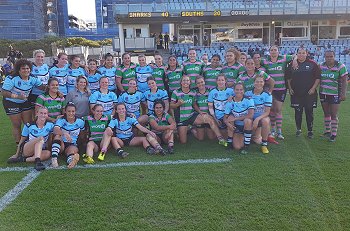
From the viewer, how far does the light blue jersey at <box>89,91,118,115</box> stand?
588 cm

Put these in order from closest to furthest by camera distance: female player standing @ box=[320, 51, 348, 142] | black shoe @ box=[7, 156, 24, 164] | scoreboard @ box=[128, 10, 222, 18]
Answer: black shoe @ box=[7, 156, 24, 164], female player standing @ box=[320, 51, 348, 142], scoreboard @ box=[128, 10, 222, 18]

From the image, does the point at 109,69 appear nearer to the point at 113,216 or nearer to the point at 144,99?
the point at 144,99

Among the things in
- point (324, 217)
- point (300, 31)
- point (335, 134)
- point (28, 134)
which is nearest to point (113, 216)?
point (324, 217)

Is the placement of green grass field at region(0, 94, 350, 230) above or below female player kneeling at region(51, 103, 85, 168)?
below

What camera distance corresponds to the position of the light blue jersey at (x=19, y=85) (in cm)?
556

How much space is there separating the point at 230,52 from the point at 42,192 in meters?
4.11

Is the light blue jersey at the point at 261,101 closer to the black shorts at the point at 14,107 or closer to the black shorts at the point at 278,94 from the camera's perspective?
the black shorts at the point at 278,94

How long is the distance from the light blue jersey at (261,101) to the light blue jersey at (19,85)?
3.77 m

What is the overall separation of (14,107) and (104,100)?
1528 millimetres

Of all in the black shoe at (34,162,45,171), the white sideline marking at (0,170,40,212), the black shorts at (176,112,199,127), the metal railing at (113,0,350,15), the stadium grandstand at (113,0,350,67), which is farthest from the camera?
the metal railing at (113,0,350,15)

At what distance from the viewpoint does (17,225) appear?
3412 millimetres

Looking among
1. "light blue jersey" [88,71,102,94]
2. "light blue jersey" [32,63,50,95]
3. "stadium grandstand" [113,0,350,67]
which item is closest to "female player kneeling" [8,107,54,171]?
"light blue jersey" [32,63,50,95]

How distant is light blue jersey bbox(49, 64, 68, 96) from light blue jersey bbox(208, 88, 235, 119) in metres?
2.69

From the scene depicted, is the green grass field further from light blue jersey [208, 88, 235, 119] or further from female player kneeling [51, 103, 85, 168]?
light blue jersey [208, 88, 235, 119]
